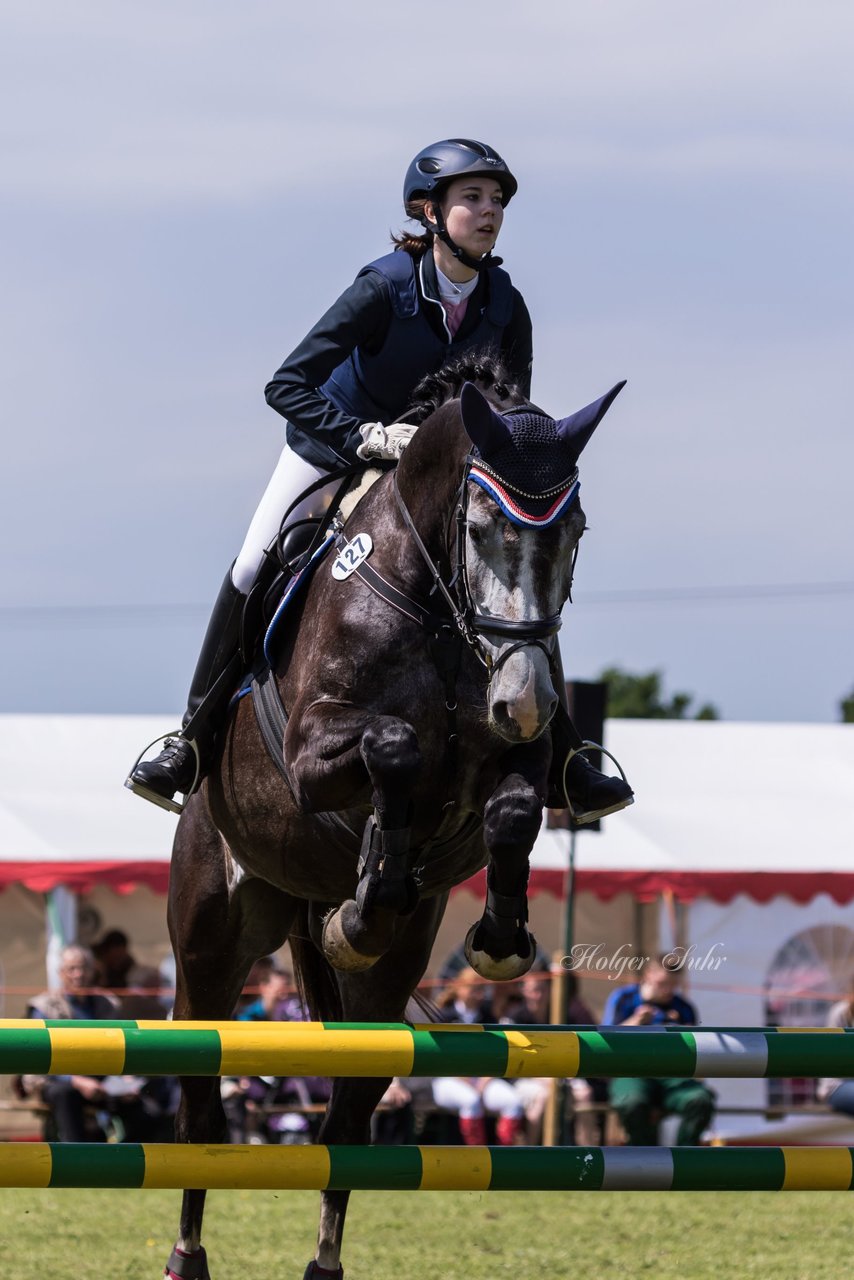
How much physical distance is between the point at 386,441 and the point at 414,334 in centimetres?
42

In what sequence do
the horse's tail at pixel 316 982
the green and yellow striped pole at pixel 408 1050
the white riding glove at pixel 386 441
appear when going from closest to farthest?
the green and yellow striped pole at pixel 408 1050, the white riding glove at pixel 386 441, the horse's tail at pixel 316 982

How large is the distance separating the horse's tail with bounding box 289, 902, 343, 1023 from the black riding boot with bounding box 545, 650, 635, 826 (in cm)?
157

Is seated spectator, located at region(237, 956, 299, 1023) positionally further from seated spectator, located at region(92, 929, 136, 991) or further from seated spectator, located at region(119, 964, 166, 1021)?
seated spectator, located at region(92, 929, 136, 991)

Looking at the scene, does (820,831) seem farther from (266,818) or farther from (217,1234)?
(266,818)

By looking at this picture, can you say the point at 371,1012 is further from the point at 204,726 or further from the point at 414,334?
the point at 414,334

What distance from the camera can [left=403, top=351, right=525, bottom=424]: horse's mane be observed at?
5023mm

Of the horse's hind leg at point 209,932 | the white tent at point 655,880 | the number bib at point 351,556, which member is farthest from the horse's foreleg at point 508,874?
the white tent at point 655,880

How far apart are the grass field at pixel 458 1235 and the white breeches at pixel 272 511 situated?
2.86 meters

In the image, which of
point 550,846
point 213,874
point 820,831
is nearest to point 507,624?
point 213,874

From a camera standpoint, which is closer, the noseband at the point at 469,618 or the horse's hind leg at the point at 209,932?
the noseband at the point at 469,618

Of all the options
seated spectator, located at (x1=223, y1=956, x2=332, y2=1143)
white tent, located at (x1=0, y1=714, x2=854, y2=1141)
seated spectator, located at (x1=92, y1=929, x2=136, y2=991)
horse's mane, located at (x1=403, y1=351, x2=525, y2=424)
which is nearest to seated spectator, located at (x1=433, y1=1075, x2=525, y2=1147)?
seated spectator, located at (x1=223, y1=956, x2=332, y2=1143)

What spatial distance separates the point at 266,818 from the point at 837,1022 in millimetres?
9574

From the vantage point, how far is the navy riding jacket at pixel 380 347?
545 cm

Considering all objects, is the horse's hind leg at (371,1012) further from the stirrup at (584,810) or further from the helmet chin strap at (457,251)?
the helmet chin strap at (457,251)
